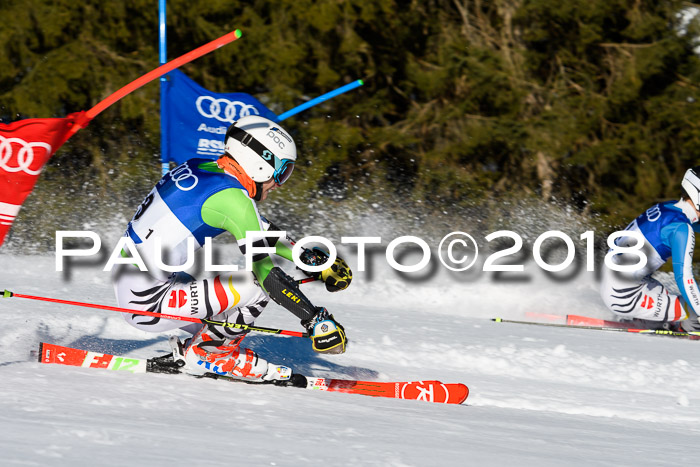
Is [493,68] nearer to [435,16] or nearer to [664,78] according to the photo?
[435,16]

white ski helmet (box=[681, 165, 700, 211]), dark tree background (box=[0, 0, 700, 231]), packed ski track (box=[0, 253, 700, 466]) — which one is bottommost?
packed ski track (box=[0, 253, 700, 466])

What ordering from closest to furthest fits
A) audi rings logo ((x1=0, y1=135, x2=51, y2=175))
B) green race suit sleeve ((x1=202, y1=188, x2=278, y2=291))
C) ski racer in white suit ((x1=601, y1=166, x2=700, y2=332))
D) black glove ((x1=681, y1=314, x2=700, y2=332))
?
green race suit sleeve ((x1=202, y1=188, x2=278, y2=291)) < audi rings logo ((x1=0, y1=135, x2=51, y2=175)) < ski racer in white suit ((x1=601, y1=166, x2=700, y2=332)) < black glove ((x1=681, y1=314, x2=700, y2=332))

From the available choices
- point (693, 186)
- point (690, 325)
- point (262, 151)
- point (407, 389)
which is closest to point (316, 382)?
point (407, 389)

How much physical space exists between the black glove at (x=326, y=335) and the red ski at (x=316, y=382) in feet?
1.86

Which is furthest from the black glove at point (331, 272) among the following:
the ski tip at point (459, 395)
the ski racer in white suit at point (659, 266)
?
the ski racer in white suit at point (659, 266)

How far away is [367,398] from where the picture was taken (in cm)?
424

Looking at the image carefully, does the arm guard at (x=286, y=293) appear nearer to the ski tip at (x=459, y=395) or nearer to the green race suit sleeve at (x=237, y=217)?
the green race suit sleeve at (x=237, y=217)

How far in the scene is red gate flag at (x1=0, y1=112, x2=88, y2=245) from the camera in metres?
3.81

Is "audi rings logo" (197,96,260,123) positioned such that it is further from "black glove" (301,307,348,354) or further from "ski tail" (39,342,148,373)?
"black glove" (301,307,348,354)

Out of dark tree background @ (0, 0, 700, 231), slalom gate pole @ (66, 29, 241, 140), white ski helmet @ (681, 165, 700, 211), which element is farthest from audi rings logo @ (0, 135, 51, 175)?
dark tree background @ (0, 0, 700, 231)

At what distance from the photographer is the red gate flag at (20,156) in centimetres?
381

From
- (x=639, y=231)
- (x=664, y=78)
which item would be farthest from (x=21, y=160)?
(x=664, y=78)

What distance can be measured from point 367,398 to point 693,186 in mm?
3372

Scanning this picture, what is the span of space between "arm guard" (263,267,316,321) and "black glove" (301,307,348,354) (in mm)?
40
